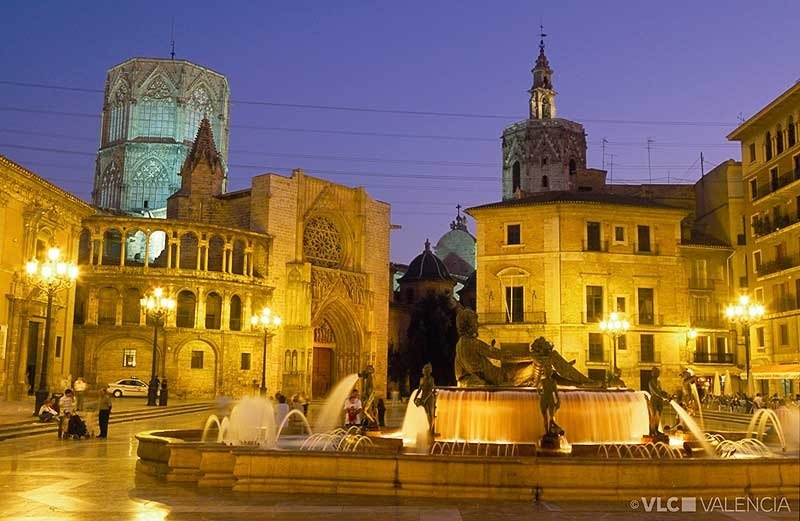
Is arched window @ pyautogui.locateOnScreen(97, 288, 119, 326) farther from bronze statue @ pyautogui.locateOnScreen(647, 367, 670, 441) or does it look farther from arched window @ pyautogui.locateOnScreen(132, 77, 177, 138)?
bronze statue @ pyautogui.locateOnScreen(647, 367, 670, 441)

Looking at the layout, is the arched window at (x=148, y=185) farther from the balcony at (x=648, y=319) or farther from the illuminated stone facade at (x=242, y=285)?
the balcony at (x=648, y=319)

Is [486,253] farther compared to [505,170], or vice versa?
[505,170]

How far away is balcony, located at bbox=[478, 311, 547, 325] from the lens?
4378 centimetres

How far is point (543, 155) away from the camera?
275 feet

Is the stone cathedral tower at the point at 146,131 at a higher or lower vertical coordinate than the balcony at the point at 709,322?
higher

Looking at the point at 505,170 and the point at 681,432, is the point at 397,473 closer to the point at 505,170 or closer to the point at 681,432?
the point at 681,432

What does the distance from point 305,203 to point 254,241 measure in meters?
5.63

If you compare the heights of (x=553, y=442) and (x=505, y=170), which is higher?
(x=505, y=170)

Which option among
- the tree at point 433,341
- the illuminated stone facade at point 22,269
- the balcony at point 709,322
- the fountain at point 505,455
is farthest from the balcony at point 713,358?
the illuminated stone facade at point 22,269

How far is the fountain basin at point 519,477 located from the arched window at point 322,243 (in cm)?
4214

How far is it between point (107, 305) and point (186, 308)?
4428 millimetres

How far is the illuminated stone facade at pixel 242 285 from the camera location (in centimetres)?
4394

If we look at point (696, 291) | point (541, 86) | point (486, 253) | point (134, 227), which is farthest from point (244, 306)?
point (541, 86)

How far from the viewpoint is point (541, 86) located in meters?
90.5
